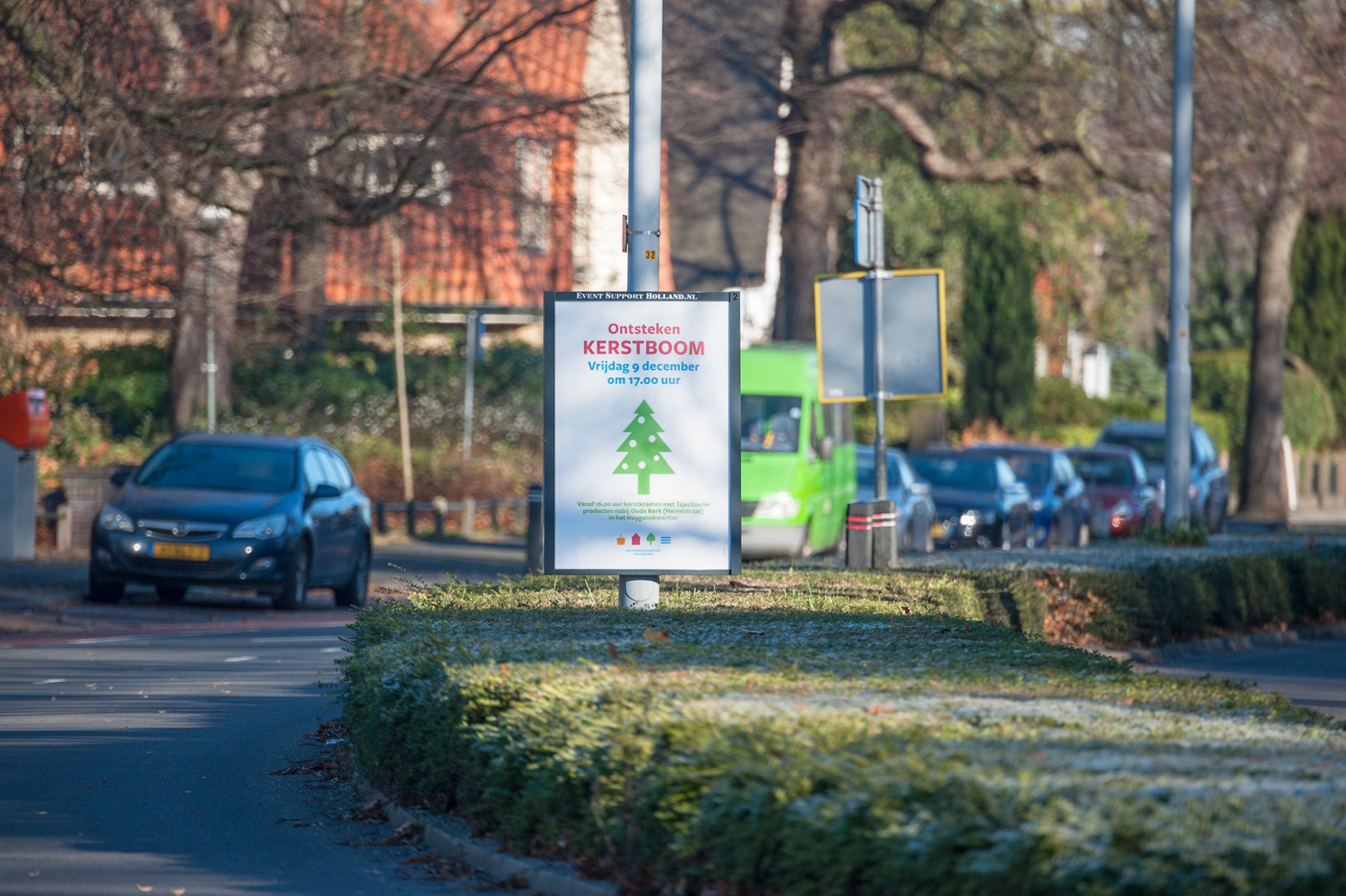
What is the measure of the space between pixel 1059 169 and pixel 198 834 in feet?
81.9

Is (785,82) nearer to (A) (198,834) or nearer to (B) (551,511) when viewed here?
(B) (551,511)

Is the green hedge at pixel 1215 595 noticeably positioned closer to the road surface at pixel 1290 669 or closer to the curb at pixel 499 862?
the road surface at pixel 1290 669

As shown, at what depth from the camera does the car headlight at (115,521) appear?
16.0 metres

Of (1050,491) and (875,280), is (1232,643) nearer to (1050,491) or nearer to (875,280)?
(875,280)

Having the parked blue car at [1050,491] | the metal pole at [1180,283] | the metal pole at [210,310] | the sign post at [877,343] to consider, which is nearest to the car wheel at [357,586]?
the metal pole at [210,310]

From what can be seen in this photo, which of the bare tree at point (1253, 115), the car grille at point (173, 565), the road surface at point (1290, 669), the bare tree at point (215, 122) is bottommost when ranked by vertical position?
the road surface at point (1290, 669)

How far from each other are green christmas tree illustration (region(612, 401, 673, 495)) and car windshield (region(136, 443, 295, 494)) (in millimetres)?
8088

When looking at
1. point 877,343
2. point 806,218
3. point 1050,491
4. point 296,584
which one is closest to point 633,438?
point 877,343

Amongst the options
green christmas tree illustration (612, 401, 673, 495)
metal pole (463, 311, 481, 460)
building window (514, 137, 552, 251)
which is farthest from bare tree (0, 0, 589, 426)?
metal pole (463, 311, 481, 460)

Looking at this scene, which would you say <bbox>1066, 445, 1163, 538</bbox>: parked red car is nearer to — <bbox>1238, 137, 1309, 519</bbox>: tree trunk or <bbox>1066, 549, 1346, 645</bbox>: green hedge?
<bbox>1238, 137, 1309, 519</bbox>: tree trunk

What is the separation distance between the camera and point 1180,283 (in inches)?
784

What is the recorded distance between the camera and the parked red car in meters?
28.4

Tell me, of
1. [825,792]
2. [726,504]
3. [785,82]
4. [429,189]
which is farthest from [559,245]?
[825,792]

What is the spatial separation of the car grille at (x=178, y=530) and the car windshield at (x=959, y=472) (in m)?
12.6
